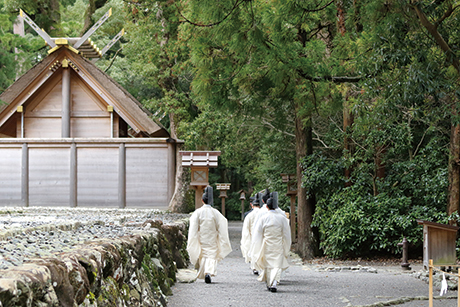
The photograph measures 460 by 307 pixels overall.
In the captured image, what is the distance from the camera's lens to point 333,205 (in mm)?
15969

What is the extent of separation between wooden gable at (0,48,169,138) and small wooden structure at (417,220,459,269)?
29.9ft

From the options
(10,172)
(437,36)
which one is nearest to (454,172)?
(437,36)

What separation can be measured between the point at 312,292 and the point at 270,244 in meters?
1.31

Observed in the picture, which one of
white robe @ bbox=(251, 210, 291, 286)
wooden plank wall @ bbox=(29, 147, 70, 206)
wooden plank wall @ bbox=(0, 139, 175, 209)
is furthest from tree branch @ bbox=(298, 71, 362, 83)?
wooden plank wall @ bbox=(29, 147, 70, 206)

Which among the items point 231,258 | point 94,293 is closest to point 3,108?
point 231,258

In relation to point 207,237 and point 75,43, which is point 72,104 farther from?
point 207,237

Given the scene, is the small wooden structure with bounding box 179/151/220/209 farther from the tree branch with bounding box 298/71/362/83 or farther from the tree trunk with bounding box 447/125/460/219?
the tree trunk with bounding box 447/125/460/219

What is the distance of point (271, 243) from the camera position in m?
9.59

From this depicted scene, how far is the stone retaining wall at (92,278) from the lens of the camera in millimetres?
2422

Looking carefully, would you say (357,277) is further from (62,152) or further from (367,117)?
(62,152)

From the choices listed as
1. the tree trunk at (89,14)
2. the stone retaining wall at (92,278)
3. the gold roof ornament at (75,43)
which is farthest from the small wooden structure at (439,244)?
the tree trunk at (89,14)

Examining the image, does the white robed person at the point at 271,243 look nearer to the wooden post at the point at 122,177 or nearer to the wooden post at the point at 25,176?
the wooden post at the point at 122,177

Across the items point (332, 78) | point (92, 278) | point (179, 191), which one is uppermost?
point (332, 78)

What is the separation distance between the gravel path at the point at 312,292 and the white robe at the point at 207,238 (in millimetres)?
473
